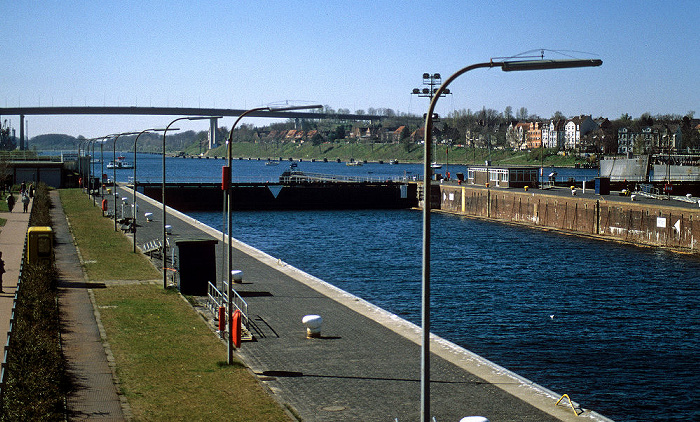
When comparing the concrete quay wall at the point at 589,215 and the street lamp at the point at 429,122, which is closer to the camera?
the street lamp at the point at 429,122

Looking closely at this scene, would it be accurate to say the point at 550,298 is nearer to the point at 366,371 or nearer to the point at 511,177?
the point at 366,371

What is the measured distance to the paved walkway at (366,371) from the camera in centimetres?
1902

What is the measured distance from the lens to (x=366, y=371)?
22.3 metres

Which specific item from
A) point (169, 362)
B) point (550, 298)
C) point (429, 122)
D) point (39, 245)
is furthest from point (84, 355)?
point (550, 298)

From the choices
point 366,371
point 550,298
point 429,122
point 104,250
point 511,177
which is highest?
point 429,122

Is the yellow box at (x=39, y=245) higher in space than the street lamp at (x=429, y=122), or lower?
lower

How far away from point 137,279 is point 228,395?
61.4 ft

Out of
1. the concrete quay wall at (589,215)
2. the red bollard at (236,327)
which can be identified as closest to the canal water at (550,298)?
the concrete quay wall at (589,215)

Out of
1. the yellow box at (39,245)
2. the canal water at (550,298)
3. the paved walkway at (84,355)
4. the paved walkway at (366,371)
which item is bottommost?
the canal water at (550,298)

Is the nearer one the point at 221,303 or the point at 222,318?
the point at 222,318

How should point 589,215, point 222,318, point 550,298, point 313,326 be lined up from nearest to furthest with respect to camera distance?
1. point 222,318
2. point 313,326
3. point 550,298
4. point 589,215

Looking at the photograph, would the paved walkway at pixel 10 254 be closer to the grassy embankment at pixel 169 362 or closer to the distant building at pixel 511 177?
the grassy embankment at pixel 169 362

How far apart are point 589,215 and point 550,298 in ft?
105

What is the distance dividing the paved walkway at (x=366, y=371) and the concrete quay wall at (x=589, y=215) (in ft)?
119
